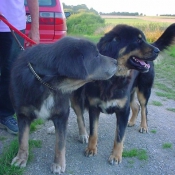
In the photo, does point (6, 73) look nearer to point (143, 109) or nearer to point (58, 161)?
point (58, 161)

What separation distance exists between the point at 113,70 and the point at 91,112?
2.62ft

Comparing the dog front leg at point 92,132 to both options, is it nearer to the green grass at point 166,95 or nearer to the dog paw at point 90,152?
the dog paw at point 90,152

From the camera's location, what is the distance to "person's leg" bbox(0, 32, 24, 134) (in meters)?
3.60

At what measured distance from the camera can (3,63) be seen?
12.3ft

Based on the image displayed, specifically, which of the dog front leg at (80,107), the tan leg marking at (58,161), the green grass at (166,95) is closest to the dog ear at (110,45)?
the dog front leg at (80,107)

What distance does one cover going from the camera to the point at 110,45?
3412mm

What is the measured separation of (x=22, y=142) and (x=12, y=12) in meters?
1.60

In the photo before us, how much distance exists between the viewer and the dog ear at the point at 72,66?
2469 millimetres

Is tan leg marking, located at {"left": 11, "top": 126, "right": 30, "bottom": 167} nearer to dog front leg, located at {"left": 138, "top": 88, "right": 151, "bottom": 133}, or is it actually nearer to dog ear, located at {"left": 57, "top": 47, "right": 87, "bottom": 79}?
dog ear, located at {"left": 57, "top": 47, "right": 87, "bottom": 79}

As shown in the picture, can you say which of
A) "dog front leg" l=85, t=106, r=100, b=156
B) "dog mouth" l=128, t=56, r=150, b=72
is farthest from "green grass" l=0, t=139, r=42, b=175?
"dog mouth" l=128, t=56, r=150, b=72

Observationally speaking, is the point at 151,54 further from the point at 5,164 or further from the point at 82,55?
the point at 5,164

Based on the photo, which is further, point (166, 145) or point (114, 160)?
point (166, 145)

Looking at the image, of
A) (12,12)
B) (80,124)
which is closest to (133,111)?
(80,124)

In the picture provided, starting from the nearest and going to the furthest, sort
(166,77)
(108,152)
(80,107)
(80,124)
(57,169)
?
1. (57,169)
2. (108,152)
3. (80,107)
4. (80,124)
5. (166,77)
